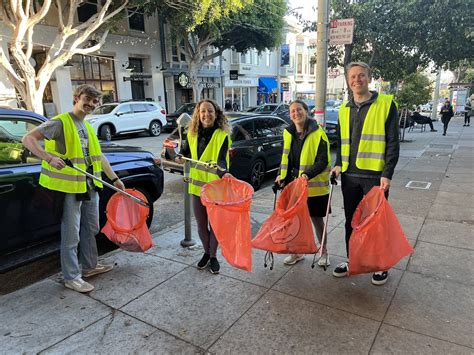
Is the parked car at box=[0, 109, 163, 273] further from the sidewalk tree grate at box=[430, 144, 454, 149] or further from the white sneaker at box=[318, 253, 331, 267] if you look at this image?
the sidewalk tree grate at box=[430, 144, 454, 149]

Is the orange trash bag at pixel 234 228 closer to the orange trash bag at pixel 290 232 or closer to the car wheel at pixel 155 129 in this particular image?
the orange trash bag at pixel 290 232

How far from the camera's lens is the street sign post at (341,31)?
6914 millimetres

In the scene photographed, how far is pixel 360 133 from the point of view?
3.25 metres

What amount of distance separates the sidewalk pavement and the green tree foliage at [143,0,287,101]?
52.3 ft

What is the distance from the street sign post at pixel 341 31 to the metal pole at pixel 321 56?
0.12m

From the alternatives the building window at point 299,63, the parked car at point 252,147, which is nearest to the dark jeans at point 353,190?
the parked car at point 252,147

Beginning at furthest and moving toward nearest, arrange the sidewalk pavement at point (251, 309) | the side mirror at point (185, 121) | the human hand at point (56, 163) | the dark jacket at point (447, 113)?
the dark jacket at point (447, 113), the side mirror at point (185, 121), the human hand at point (56, 163), the sidewalk pavement at point (251, 309)

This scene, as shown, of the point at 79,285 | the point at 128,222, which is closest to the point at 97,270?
the point at 79,285

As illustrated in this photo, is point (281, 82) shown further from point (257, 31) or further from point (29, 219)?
point (29, 219)

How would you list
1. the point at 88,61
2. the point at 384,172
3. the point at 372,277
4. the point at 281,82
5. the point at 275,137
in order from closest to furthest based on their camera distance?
the point at 384,172 → the point at 372,277 → the point at 275,137 → the point at 88,61 → the point at 281,82

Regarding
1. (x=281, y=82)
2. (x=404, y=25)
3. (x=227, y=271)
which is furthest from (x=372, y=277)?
(x=281, y=82)

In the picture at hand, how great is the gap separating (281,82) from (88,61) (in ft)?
79.9

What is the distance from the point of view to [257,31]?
2406cm

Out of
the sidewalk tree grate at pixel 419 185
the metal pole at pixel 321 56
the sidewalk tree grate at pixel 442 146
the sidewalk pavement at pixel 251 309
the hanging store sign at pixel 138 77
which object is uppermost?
the hanging store sign at pixel 138 77
